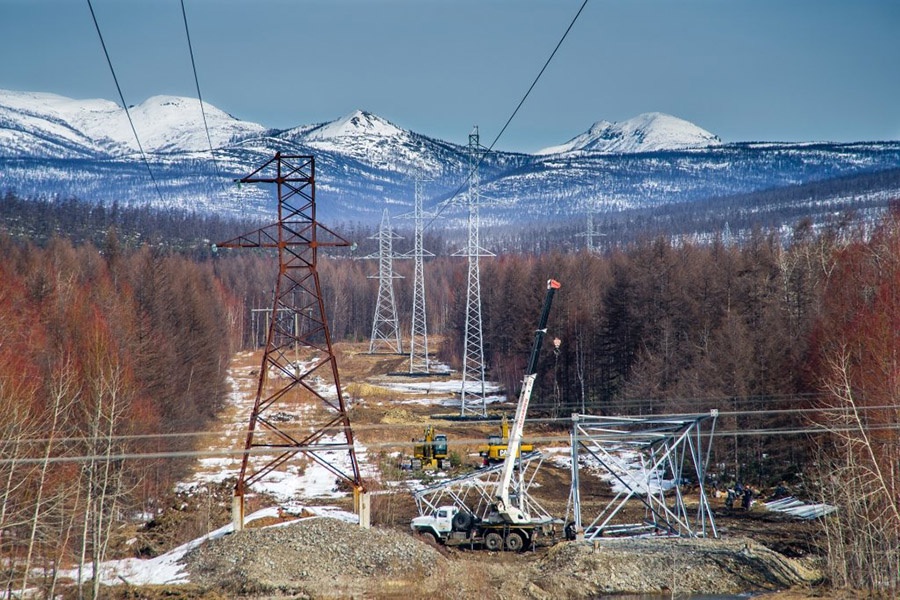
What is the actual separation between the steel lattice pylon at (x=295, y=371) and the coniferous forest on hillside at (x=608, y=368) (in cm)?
359

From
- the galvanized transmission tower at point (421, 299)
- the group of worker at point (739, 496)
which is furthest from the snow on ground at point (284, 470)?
the galvanized transmission tower at point (421, 299)

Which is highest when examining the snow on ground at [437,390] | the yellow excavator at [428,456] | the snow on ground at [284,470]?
the yellow excavator at [428,456]

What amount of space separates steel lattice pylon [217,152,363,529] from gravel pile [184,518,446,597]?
1.23 m

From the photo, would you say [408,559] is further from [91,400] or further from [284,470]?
[284,470]

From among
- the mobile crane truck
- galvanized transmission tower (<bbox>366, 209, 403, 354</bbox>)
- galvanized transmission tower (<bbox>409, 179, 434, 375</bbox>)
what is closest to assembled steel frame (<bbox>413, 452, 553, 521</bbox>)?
the mobile crane truck

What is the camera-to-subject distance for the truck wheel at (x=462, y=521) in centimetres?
2906

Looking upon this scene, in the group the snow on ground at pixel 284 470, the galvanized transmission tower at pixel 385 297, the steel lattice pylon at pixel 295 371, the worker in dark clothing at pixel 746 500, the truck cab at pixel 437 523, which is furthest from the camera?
the galvanized transmission tower at pixel 385 297

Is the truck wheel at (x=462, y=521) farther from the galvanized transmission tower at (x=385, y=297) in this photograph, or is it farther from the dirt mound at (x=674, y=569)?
the galvanized transmission tower at (x=385, y=297)

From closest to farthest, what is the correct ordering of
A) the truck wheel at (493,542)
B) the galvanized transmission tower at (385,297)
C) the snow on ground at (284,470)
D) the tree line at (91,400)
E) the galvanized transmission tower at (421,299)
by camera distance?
the tree line at (91,400) → the truck wheel at (493,542) → the snow on ground at (284,470) → the galvanized transmission tower at (421,299) → the galvanized transmission tower at (385,297)

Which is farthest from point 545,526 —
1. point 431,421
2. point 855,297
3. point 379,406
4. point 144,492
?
point 379,406

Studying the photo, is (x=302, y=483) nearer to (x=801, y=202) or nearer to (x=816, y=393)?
(x=816, y=393)

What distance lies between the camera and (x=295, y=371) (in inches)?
1817

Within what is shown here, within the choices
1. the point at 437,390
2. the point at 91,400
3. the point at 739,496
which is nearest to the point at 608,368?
the point at 437,390

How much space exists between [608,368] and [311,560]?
38.1 metres
